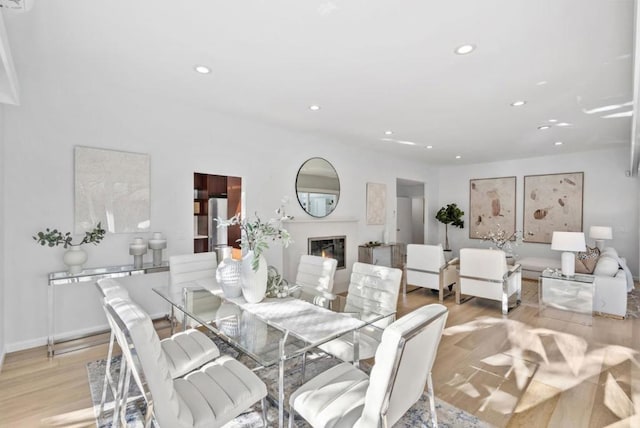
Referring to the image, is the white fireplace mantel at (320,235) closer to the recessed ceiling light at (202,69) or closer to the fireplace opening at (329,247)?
the fireplace opening at (329,247)

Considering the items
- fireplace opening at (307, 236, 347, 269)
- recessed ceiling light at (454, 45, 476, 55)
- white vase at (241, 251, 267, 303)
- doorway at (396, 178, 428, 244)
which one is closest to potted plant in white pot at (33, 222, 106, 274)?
white vase at (241, 251, 267, 303)

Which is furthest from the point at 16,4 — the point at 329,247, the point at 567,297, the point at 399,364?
the point at 567,297

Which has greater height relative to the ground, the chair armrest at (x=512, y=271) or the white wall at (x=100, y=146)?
the white wall at (x=100, y=146)

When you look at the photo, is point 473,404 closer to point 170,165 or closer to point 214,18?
point 214,18

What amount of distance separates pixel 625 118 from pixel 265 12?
481 centimetres

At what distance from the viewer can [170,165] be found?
3.67m

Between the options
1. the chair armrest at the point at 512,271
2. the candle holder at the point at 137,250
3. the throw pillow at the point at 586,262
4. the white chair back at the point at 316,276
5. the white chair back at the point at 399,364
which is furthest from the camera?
the throw pillow at the point at 586,262

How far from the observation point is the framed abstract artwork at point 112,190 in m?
3.11

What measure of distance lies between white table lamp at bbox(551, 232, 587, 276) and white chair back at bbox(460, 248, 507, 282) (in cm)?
76

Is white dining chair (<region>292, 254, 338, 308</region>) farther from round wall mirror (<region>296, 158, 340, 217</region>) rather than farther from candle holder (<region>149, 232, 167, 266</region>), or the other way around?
round wall mirror (<region>296, 158, 340, 217</region>)

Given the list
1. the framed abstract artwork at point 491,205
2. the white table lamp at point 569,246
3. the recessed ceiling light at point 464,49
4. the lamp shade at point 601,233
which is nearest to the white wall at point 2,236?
the recessed ceiling light at point 464,49

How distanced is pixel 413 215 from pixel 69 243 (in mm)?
7452

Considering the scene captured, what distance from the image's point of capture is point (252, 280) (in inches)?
89.0

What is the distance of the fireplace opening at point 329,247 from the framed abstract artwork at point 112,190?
2.45 metres
